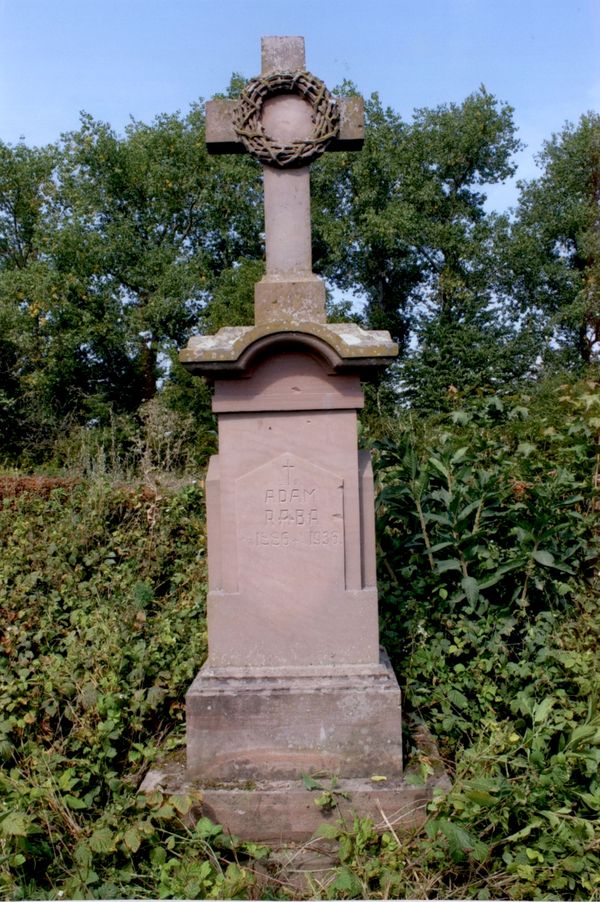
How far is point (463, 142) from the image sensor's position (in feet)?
80.4

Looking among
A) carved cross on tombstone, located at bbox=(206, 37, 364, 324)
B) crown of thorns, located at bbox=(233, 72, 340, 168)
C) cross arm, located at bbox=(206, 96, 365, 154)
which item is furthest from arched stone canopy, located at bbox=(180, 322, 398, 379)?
cross arm, located at bbox=(206, 96, 365, 154)

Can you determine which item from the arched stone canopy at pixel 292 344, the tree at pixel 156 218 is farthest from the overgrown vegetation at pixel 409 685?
the tree at pixel 156 218

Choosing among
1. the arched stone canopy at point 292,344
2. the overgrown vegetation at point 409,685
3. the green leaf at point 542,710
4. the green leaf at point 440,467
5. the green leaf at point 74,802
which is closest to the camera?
the overgrown vegetation at point 409,685

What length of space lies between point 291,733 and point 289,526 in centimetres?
93

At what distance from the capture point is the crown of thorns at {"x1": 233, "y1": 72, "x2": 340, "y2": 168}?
341 centimetres

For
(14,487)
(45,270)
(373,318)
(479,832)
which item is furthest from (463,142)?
(479,832)

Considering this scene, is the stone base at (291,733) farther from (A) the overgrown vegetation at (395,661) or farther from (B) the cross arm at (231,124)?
(B) the cross arm at (231,124)

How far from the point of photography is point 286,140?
3.47 meters

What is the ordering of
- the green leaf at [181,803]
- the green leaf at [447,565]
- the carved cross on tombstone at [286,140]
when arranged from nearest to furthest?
the green leaf at [181,803], the carved cross on tombstone at [286,140], the green leaf at [447,565]

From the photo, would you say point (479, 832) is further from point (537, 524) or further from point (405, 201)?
point (405, 201)

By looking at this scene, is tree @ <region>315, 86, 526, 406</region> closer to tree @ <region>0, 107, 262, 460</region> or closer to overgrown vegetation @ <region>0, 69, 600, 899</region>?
tree @ <region>0, 107, 262, 460</region>

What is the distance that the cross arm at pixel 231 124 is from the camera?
3.51 m

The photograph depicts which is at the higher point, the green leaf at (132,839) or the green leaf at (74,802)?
the green leaf at (74,802)

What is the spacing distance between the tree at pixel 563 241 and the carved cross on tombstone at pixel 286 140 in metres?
21.1
